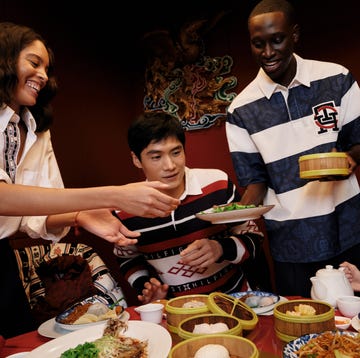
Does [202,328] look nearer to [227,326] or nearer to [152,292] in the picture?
[227,326]

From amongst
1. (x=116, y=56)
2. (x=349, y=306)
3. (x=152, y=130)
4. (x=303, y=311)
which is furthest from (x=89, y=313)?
(x=116, y=56)

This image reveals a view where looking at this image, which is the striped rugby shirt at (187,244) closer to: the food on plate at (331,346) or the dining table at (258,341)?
the dining table at (258,341)

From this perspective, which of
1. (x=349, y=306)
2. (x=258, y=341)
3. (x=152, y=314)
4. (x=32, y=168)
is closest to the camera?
(x=258, y=341)

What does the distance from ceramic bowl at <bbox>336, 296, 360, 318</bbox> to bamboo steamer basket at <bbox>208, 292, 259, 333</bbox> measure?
32 cm

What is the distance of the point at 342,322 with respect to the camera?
1211mm

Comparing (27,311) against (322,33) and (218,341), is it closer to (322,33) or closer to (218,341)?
(218,341)

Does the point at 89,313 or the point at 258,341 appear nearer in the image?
the point at 258,341

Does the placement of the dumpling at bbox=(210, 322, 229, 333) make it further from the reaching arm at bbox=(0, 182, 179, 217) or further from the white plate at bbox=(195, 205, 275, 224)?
the white plate at bbox=(195, 205, 275, 224)

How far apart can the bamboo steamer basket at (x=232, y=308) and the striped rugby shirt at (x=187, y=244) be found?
30.9 inches

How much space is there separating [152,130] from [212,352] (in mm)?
1469

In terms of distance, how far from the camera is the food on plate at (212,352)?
87 cm

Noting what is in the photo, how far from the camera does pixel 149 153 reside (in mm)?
2189

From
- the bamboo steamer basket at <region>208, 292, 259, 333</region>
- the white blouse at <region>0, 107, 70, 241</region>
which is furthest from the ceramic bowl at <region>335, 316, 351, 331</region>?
the white blouse at <region>0, 107, 70, 241</region>

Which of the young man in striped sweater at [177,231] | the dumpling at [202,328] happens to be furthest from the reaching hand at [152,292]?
the dumpling at [202,328]
